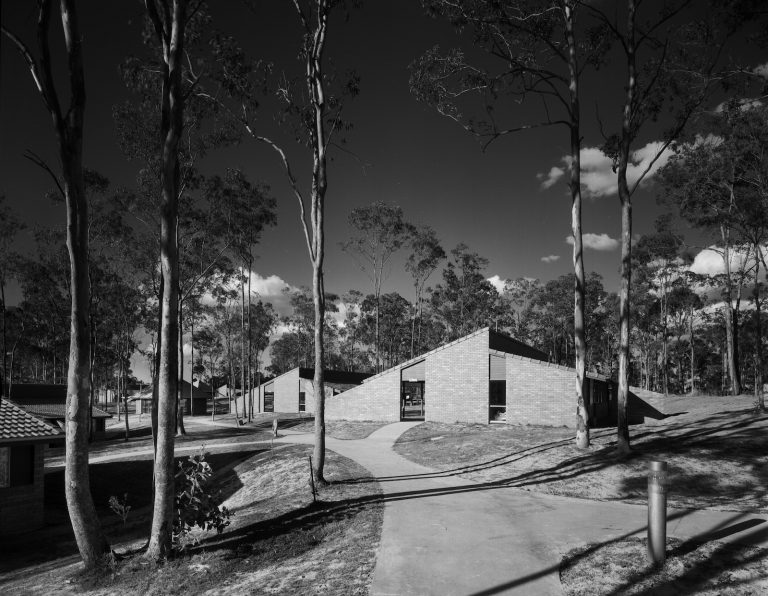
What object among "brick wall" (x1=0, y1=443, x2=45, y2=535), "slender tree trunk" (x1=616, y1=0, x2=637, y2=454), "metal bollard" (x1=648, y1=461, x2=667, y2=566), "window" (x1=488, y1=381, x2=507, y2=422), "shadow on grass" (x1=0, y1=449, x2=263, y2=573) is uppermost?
"slender tree trunk" (x1=616, y1=0, x2=637, y2=454)

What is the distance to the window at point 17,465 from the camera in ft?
42.3

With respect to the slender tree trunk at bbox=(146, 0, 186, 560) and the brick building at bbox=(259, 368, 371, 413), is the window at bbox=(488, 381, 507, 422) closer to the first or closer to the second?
the brick building at bbox=(259, 368, 371, 413)

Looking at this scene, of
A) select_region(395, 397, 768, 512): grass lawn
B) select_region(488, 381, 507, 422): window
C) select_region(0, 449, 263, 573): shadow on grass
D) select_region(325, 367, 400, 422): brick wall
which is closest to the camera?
select_region(395, 397, 768, 512): grass lawn

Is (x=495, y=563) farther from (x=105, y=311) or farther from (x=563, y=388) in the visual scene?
(x=105, y=311)

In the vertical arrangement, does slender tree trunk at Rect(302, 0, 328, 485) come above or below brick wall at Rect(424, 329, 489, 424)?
above

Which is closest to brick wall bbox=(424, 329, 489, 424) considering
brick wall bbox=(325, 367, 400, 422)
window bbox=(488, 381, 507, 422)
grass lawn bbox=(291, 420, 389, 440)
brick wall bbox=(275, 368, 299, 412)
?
window bbox=(488, 381, 507, 422)

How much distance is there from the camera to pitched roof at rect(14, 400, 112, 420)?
3316 cm

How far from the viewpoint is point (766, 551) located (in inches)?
227

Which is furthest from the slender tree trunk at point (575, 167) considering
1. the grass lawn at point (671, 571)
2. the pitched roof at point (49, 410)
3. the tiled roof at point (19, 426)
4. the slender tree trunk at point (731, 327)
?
the pitched roof at point (49, 410)

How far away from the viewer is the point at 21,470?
1320 cm

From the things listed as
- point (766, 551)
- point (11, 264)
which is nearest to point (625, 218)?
point (766, 551)

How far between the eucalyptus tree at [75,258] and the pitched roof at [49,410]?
30621 millimetres

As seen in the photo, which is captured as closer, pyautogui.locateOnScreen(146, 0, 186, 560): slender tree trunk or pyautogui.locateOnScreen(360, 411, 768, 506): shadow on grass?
pyautogui.locateOnScreen(146, 0, 186, 560): slender tree trunk

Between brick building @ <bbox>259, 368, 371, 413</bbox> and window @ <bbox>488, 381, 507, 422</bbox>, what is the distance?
56.0 ft
